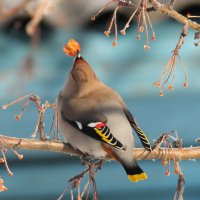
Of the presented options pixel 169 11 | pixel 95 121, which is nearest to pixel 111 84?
pixel 95 121

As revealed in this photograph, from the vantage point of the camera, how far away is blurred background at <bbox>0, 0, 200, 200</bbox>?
15.4ft

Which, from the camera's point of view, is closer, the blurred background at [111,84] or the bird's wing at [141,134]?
the bird's wing at [141,134]

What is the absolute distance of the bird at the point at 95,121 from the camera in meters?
1.87

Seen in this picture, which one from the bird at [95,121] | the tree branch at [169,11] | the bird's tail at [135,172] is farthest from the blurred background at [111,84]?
the tree branch at [169,11]

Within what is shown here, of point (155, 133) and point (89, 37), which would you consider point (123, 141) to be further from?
point (89, 37)

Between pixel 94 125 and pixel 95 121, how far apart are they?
0.02 metres

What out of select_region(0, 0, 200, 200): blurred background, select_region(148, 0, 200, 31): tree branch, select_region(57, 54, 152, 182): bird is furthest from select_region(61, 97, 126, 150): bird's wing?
select_region(0, 0, 200, 200): blurred background

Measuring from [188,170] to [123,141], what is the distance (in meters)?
2.94

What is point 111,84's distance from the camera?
18.8ft

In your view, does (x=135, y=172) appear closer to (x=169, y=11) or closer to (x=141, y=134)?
(x=141, y=134)

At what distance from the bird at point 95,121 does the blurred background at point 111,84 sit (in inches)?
87.0

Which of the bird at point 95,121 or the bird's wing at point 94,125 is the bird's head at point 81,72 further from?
the bird's wing at point 94,125

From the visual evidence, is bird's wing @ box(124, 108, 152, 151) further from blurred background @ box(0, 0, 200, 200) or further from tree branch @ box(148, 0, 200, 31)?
blurred background @ box(0, 0, 200, 200)

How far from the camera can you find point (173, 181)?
4.73 m
